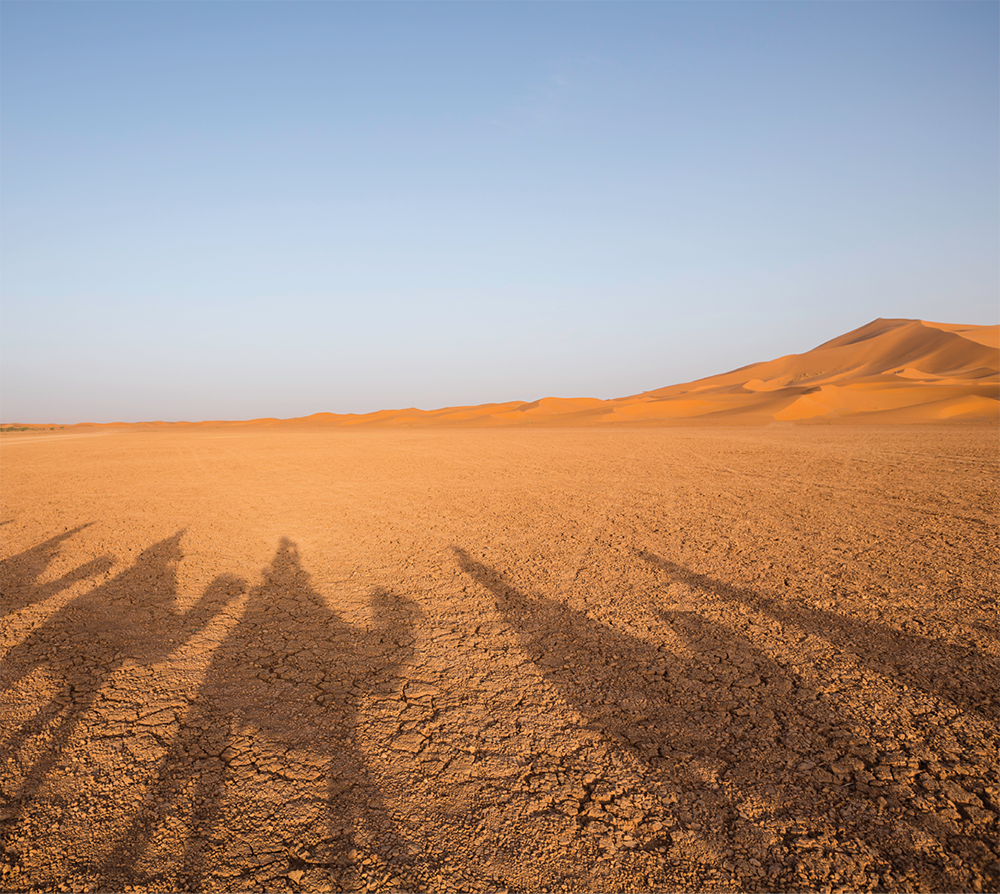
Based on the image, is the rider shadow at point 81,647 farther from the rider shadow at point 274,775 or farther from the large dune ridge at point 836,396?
the large dune ridge at point 836,396

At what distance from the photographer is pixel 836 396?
35406 millimetres

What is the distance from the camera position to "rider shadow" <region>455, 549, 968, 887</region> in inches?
71.4

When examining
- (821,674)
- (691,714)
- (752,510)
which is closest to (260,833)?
(691,714)

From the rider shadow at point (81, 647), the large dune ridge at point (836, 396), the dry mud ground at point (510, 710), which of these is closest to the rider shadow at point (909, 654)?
the dry mud ground at point (510, 710)

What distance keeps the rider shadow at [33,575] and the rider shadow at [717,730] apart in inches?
155

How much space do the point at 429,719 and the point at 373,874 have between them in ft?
2.81

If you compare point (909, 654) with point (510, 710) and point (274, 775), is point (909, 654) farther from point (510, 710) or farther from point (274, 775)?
point (274, 775)

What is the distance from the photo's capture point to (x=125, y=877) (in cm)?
173

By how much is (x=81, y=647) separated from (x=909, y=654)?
504cm

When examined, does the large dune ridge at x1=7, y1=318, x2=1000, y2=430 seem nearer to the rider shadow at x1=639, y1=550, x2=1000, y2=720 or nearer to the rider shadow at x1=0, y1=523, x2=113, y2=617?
the rider shadow at x1=639, y1=550, x2=1000, y2=720

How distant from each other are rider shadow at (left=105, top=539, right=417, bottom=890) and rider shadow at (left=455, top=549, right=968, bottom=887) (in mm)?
1011

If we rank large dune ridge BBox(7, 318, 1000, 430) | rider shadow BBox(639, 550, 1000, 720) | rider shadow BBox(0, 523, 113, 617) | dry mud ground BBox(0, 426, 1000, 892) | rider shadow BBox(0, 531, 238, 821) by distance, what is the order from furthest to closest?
1. large dune ridge BBox(7, 318, 1000, 430)
2. rider shadow BBox(0, 523, 113, 617)
3. rider shadow BBox(639, 550, 1000, 720)
4. rider shadow BBox(0, 531, 238, 821)
5. dry mud ground BBox(0, 426, 1000, 892)

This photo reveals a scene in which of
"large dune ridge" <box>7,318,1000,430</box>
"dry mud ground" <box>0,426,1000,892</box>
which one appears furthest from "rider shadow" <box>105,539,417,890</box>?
"large dune ridge" <box>7,318,1000,430</box>

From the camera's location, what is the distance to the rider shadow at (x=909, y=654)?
2.63 m
